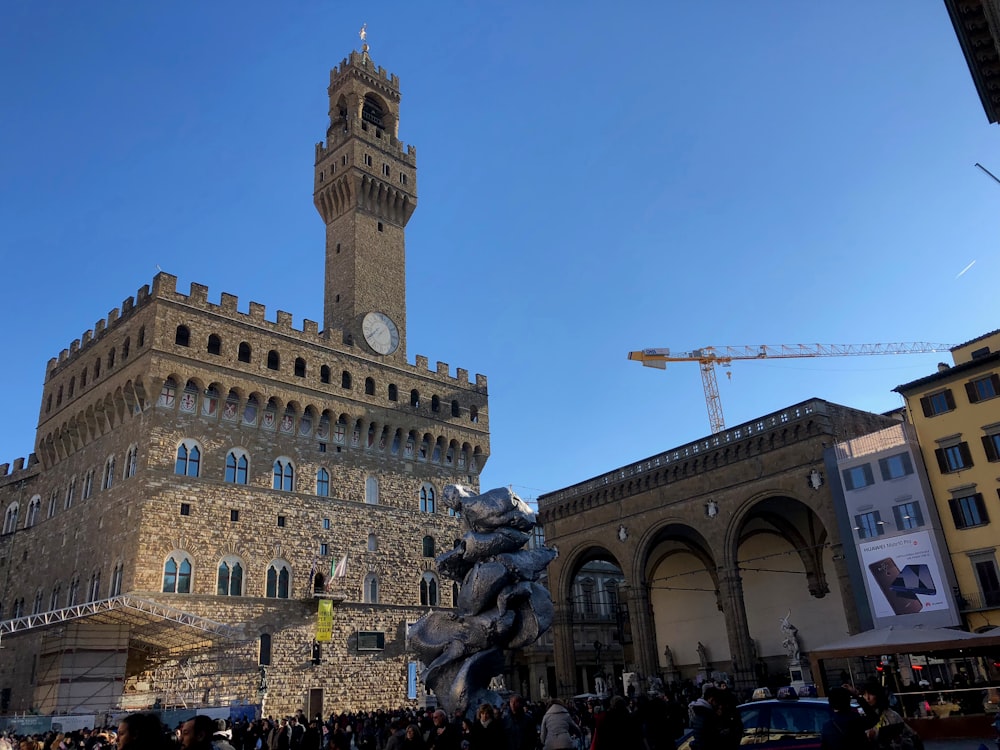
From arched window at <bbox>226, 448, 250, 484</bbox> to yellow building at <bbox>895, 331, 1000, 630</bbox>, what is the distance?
25610mm

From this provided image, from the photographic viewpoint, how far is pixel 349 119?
42.5 metres

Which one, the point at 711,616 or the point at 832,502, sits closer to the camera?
the point at 832,502

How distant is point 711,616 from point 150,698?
78.1 ft

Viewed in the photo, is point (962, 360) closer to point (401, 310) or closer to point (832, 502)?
point (832, 502)

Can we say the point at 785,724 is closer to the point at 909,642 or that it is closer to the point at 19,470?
the point at 909,642

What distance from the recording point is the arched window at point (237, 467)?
3228 cm

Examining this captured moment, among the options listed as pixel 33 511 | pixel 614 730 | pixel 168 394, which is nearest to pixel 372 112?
pixel 168 394

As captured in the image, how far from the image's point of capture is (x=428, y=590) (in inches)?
1492

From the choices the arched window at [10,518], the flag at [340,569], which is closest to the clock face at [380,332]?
the flag at [340,569]

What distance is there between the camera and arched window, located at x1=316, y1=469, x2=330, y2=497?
35.1 m

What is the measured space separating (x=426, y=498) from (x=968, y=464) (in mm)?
23900

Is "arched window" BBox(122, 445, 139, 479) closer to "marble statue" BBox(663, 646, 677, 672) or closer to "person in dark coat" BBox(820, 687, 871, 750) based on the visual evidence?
"marble statue" BBox(663, 646, 677, 672)

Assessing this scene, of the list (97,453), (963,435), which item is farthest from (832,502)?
(97,453)

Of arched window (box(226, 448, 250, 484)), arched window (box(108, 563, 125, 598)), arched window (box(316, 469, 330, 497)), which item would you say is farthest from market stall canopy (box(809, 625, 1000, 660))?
arched window (box(108, 563, 125, 598))
